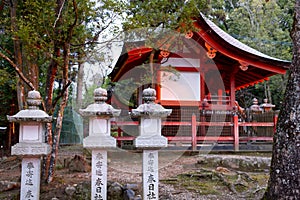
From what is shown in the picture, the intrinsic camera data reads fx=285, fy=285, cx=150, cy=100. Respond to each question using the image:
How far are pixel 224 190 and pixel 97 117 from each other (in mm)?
3233

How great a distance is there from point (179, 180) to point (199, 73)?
5551mm

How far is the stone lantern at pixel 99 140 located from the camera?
13.5 feet

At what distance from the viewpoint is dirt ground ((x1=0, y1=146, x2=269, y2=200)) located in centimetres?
538

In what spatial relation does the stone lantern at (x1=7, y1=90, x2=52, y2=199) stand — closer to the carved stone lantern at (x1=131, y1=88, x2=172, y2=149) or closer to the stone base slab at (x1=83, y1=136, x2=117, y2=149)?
the stone base slab at (x1=83, y1=136, x2=117, y2=149)

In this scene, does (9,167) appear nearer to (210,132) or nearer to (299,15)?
(210,132)

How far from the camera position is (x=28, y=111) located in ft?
13.3

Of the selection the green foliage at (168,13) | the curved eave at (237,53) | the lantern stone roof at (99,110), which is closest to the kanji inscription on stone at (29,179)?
the lantern stone roof at (99,110)

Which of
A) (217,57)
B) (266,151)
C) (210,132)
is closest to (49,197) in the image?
(210,132)

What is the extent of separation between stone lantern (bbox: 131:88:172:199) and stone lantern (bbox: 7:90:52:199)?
1.34m

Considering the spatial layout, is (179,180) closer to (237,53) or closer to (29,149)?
(29,149)

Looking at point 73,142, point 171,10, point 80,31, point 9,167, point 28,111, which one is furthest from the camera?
point 73,142

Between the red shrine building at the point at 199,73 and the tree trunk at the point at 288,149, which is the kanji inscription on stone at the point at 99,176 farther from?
the red shrine building at the point at 199,73

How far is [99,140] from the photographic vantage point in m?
4.11

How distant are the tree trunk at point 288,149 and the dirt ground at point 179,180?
5.33 ft
